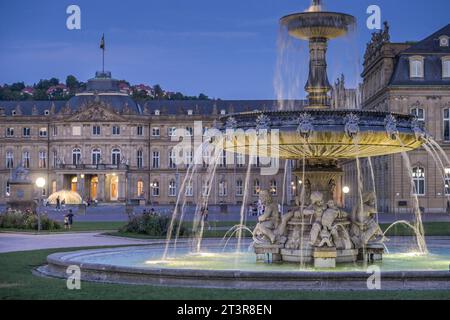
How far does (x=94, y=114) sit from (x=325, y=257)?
9751cm

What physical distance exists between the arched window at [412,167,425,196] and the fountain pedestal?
49509 mm

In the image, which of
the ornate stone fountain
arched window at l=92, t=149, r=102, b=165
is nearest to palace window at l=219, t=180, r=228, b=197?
arched window at l=92, t=149, r=102, b=165

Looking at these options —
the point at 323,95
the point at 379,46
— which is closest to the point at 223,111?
the point at 379,46

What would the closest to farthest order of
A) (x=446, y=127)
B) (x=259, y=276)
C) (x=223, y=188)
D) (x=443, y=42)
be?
1. (x=259, y=276)
2. (x=446, y=127)
3. (x=443, y=42)
4. (x=223, y=188)

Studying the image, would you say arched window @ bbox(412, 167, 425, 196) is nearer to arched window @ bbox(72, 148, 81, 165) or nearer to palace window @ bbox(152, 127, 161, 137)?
palace window @ bbox(152, 127, 161, 137)

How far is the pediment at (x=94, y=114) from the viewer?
112250 mm

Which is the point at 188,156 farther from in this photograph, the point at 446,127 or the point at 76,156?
the point at 446,127

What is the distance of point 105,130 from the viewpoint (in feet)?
371

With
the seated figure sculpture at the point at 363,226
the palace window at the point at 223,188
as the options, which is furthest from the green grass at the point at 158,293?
the palace window at the point at 223,188

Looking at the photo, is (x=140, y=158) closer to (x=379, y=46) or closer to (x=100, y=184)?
→ (x=100, y=184)

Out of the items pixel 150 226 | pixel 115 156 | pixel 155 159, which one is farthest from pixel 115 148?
pixel 150 226

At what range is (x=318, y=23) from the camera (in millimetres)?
18578

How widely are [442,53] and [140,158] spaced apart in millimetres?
58360

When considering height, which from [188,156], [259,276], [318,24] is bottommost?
[259,276]
